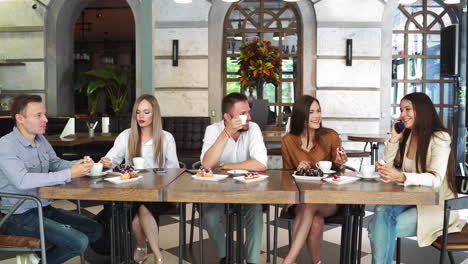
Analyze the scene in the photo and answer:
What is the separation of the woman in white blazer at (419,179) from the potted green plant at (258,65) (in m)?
3.42

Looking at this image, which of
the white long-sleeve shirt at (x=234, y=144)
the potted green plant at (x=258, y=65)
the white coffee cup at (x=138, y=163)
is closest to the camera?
the white coffee cup at (x=138, y=163)

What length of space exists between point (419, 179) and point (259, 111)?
343cm

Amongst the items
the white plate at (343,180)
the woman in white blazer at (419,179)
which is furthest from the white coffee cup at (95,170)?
the woman in white blazer at (419,179)

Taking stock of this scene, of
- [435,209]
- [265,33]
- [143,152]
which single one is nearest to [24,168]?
[143,152]

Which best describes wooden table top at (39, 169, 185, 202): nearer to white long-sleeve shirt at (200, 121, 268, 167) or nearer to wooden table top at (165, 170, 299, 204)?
wooden table top at (165, 170, 299, 204)

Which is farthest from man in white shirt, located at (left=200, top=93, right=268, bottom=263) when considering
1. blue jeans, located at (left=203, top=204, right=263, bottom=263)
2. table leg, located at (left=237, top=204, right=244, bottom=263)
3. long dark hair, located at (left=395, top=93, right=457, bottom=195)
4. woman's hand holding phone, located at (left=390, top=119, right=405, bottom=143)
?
long dark hair, located at (left=395, top=93, right=457, bottom=195)

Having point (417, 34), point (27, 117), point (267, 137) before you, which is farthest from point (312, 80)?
point (27, 117)

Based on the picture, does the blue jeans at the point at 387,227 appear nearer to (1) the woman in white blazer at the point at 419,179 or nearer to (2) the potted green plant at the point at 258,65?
(1) the woman in white blazer at the point at 419,179

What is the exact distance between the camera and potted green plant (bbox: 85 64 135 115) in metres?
8.02

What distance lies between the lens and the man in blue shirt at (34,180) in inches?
95.5

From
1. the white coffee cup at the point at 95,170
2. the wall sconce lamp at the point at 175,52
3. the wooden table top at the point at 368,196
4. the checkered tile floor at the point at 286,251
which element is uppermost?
the wall sconce lamp at the point at 175,52

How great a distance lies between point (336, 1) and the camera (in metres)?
7.79

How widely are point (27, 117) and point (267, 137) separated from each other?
3036mm

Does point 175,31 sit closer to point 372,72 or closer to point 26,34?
point 26,34
